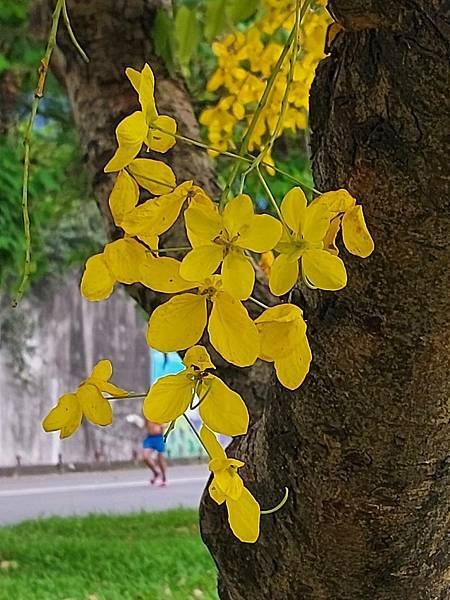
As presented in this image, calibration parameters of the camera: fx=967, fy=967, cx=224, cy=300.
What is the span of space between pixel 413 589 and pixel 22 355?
22.8 ft

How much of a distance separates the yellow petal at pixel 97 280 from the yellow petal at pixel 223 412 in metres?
0.06

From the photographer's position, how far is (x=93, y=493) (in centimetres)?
612

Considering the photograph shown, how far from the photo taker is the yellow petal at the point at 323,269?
1.08 feet

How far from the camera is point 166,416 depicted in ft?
1.11

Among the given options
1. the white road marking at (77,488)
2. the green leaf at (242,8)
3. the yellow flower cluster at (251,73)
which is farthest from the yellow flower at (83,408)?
the white road marking at (77,488)

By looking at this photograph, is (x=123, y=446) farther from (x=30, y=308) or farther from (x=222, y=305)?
(x=222, y=305)

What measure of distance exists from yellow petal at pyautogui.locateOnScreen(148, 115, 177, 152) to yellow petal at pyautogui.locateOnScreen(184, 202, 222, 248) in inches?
2.1

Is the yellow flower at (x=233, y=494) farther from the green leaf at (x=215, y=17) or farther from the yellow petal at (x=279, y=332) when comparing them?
the green leaf at (x=215, y=17)

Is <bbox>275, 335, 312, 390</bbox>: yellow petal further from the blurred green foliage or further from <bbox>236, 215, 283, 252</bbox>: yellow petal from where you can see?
the blurred green foliage

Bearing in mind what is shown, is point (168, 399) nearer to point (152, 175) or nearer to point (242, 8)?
point (152, 175)

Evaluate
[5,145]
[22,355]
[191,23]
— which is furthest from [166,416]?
[22,355]

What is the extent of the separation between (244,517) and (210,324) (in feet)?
0.26

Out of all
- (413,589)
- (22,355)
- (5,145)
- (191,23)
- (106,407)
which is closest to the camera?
(106,407)

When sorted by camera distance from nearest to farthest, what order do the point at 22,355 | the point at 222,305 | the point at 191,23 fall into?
the point at 222,305 → the point at 191,23 → the point at 22,355
